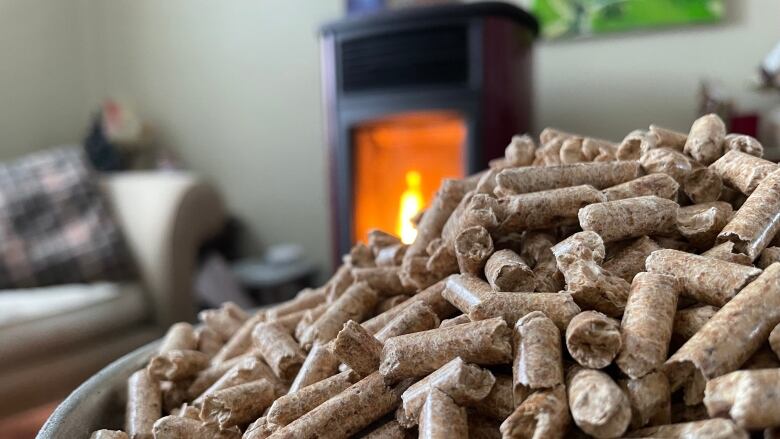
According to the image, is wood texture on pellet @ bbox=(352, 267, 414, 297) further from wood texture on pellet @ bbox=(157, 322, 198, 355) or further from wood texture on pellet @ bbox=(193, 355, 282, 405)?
wood texture on pellet @ bbox=(157, 322, 198, 355)

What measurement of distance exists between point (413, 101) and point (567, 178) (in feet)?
3.58

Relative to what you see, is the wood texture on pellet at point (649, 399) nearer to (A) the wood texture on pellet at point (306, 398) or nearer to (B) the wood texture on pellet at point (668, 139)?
(A) the wood texture on pellet at point (306, 398)

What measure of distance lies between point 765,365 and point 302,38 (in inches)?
106

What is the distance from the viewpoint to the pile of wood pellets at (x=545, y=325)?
0.61m

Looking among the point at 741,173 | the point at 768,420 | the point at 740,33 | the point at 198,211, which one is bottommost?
the point at 198,211

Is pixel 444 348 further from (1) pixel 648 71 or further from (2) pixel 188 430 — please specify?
(1) pixel 648 71

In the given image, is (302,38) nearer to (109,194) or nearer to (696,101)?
(109,194)

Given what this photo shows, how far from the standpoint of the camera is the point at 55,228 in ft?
7.64

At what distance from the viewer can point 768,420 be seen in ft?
1.76

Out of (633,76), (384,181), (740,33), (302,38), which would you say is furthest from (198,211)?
(740,33)

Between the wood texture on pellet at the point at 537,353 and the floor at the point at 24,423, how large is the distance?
169 cm

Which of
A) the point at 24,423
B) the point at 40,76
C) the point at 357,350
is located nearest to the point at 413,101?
the point at 357,350

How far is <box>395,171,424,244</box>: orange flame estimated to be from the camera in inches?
82.9

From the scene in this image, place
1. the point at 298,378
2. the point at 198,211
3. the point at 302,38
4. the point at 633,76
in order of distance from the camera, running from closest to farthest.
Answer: the point at 298,378 → the point at 633,76 → the point at 198,211 → the point at 302,38
